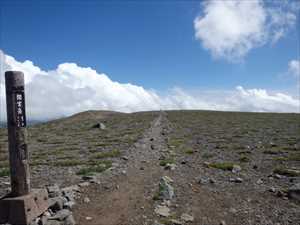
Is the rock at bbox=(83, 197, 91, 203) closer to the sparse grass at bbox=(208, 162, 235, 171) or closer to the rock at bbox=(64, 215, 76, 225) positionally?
the rock at bbox=(64, 215, 76, 225)

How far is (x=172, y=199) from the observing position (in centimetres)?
998

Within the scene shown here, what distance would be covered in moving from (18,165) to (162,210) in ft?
15.9

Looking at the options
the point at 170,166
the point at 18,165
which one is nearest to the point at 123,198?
the point at 18,165

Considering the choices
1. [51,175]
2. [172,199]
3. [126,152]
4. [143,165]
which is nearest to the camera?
[172,199]

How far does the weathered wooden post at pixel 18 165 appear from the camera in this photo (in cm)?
768

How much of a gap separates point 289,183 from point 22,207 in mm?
10575

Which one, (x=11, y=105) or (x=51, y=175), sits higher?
(x=11, y=105)

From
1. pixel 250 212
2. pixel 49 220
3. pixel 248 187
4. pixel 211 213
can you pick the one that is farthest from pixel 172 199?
pixel 49 220

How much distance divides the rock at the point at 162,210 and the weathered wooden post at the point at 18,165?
3700 millimetres

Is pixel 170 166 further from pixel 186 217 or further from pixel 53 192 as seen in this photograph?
pixel 53 192

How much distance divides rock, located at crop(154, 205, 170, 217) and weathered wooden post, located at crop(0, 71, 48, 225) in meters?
3.70

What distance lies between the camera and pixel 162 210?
8.98 metres

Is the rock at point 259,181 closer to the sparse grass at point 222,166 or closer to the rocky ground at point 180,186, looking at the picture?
the rocky ground at point 180,186

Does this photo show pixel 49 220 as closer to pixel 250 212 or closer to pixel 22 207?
pixel 22 207
